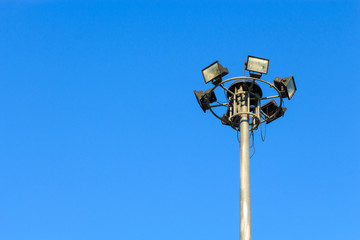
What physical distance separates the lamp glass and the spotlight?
2.04 m

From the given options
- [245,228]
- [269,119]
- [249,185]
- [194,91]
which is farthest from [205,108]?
[245,228]

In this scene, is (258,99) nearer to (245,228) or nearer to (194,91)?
(194,91)

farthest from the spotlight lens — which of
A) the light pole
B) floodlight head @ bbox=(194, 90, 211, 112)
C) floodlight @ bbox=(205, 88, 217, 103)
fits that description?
floodlight head @ bbox=(194, 90, 211, 112)

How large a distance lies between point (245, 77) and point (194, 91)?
6.17 feet

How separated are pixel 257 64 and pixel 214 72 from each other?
1.33 m

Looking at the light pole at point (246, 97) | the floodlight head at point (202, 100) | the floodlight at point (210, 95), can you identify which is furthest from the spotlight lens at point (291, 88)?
the floodlight head at point (202, 100)

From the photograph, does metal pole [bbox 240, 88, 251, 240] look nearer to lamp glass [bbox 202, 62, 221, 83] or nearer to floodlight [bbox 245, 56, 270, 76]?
floodlight [bbox 245, 56, 270, 76]

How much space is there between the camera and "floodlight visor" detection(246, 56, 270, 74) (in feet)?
54.8

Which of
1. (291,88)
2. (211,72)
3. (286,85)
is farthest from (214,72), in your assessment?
(291,88)

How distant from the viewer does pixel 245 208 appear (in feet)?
47.2

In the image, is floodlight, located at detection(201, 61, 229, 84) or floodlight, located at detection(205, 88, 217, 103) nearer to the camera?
floodlight, located at detection(201, 61, 229, 84)

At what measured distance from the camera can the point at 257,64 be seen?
55.1 ft

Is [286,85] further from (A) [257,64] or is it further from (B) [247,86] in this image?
(B) [247,86]

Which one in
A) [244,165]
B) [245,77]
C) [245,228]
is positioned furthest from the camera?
[245,77]
